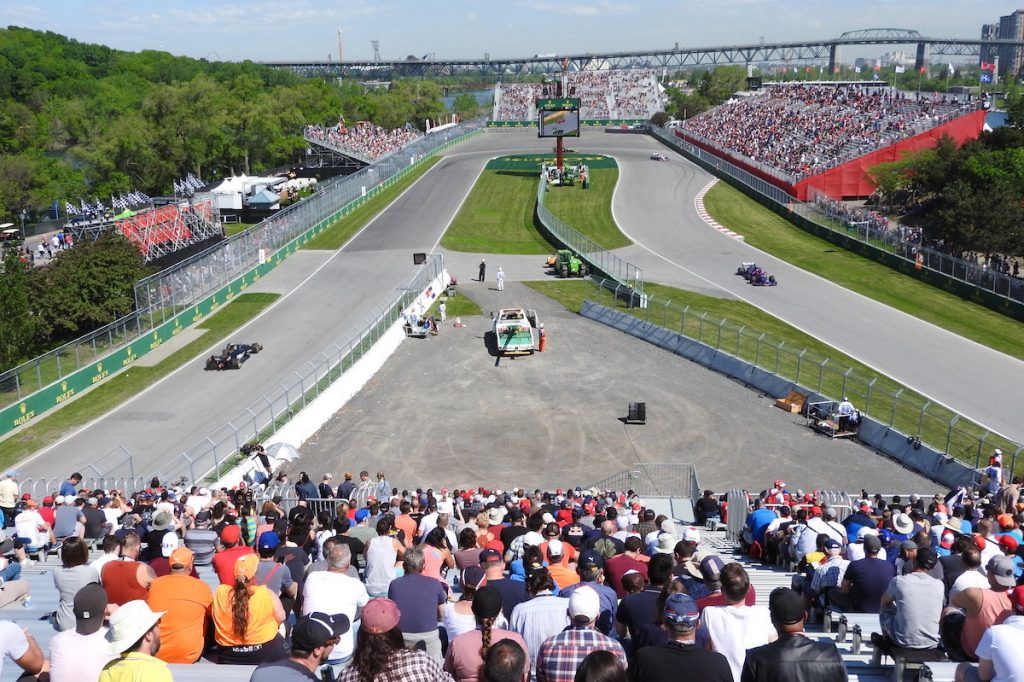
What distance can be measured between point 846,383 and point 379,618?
102 feet

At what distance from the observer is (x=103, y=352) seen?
121 feet

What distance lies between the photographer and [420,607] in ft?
28.3

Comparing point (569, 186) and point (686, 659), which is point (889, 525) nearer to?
point (686, 659)

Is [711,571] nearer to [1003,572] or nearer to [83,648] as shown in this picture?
[1003,572]

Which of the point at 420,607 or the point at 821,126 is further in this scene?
the point at 821,126

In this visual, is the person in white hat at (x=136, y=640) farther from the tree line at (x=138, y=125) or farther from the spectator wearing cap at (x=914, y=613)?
the tree line at (x=138, y=125)

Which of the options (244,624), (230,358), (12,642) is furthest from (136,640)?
(230,358)

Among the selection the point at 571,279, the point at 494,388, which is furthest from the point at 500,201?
the point at 494,388

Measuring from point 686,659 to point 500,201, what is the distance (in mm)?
70534

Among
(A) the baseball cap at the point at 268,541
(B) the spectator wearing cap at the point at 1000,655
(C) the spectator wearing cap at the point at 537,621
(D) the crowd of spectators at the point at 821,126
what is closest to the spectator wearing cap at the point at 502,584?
(C) the spectator wearing cap at the point at 537,621

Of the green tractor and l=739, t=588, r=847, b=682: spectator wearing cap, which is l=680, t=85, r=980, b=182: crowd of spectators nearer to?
the green tractor

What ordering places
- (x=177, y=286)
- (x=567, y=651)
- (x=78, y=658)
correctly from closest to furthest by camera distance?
1. (x=567, y=651)
2. (x=78, y=658)
3. (x=177, y=286)

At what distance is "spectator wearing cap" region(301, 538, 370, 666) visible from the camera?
8.55m

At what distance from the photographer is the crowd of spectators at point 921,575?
26.7 feet
